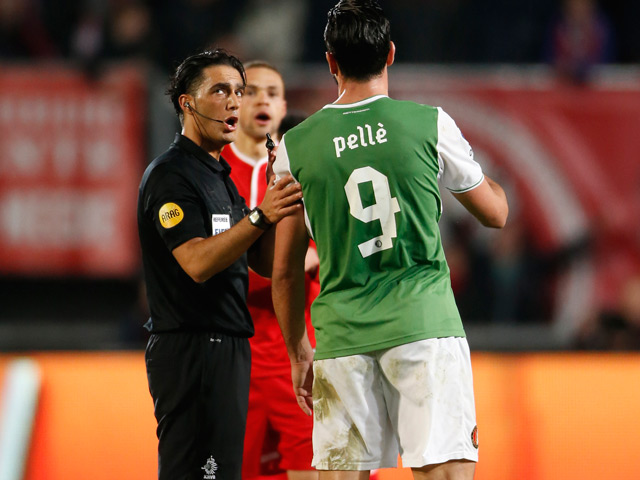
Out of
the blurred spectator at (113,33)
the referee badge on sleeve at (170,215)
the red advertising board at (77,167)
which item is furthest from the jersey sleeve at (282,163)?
the blurred spectator at (113,33)

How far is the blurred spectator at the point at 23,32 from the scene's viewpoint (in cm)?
902

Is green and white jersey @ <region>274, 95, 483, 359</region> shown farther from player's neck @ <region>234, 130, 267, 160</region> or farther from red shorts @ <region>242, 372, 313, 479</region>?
player's neck @ <region>234, 130, 267, 160</region>

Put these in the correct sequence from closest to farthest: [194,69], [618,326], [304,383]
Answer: [304,383], [194,69], [618,326]

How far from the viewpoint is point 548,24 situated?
30.3ft

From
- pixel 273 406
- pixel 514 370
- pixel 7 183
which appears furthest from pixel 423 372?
pixel 7 183

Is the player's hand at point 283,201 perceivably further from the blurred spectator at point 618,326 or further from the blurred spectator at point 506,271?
the blurred spectator at point 506,271

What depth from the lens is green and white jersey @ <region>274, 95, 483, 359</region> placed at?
9.49ft

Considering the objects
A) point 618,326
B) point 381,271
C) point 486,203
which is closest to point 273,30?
point 618,326

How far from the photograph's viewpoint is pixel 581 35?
8930mm

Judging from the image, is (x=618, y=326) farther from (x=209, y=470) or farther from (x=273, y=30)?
(x=209, y=470)

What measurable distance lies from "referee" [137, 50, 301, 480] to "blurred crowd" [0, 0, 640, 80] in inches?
226

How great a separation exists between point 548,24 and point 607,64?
2.46 ft

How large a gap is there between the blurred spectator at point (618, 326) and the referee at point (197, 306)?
4.77 metres

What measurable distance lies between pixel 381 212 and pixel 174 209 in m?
0.77
